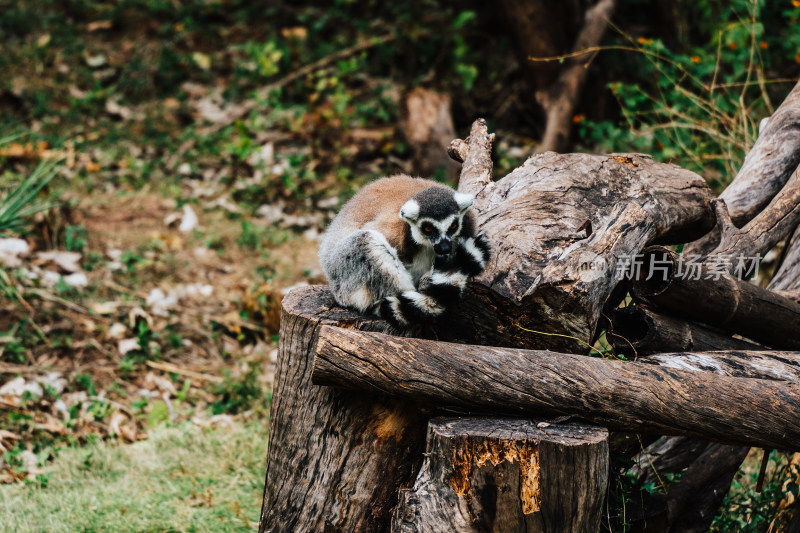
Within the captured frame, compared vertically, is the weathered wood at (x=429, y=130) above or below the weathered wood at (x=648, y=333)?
below

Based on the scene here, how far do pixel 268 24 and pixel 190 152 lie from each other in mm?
3017

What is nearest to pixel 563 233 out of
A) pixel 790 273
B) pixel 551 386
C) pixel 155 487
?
pixel 551 386

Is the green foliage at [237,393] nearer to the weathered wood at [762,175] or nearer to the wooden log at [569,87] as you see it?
the weathered wood at [762,175]

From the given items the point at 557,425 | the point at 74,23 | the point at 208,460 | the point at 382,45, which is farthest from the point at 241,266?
the point at 74,23

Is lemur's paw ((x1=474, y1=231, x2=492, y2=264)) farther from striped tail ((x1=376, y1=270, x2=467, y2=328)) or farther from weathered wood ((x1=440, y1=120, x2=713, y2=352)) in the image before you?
striped tail ((x1=376, y1=270, x2=467, y2=328))

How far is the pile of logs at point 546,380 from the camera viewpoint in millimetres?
Result: 2453

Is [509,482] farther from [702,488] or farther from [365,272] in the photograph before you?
[702,488]

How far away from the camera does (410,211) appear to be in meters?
Result: 3.48

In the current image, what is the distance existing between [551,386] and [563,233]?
78cm

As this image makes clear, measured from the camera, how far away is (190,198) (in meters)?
8.04

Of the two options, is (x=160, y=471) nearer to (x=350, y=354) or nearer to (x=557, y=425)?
(x=350, y=354)

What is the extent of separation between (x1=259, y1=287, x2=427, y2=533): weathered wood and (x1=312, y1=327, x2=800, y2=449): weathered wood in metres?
0.23

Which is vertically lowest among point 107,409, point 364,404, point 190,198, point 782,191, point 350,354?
point 107,409

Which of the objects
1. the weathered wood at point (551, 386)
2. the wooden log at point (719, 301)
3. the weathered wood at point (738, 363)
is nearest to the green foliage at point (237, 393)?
the weathered wood at point (551, 386)
